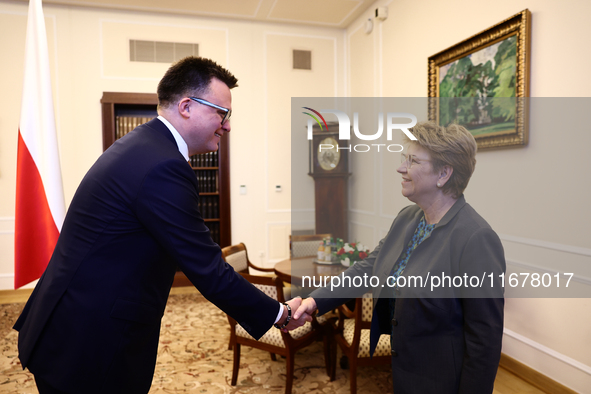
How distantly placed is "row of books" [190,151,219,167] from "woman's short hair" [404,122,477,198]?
4458 mm

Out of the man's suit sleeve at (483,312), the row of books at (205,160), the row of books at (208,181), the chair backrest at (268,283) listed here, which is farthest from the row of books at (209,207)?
the man's suit sleeve at (483,312)

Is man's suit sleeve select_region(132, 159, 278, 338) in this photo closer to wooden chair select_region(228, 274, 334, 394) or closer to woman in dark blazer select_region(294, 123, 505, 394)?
woman in dark blazer select_region(294, 123, 505, 394)

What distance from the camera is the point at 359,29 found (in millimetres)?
5383

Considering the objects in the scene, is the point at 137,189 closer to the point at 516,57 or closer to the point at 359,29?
the point at 516,57

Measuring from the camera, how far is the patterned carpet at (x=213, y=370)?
2.79 metres

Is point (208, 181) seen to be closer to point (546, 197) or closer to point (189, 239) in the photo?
point (546, 197)

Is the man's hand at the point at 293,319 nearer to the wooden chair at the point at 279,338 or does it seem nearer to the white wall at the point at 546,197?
the white wall at the point at 546,197

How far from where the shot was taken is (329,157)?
1.77 meters

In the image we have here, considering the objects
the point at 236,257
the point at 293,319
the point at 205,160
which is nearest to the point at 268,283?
the point at 293,319

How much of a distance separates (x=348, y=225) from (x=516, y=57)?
6.18 ft

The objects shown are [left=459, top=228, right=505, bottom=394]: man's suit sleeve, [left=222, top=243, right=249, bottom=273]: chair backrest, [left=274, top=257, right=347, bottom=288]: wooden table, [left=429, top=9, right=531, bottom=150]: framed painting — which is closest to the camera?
[left=459, top=228, right=505, bottom=394]: man's suit sleeve

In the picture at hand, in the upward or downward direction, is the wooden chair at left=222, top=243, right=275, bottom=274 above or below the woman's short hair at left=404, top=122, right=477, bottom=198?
below

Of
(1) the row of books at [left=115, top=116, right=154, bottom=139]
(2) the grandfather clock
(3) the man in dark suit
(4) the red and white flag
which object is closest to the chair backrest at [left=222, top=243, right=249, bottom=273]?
(4) the red and white flag

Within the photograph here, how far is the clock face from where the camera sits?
174 centimetres
